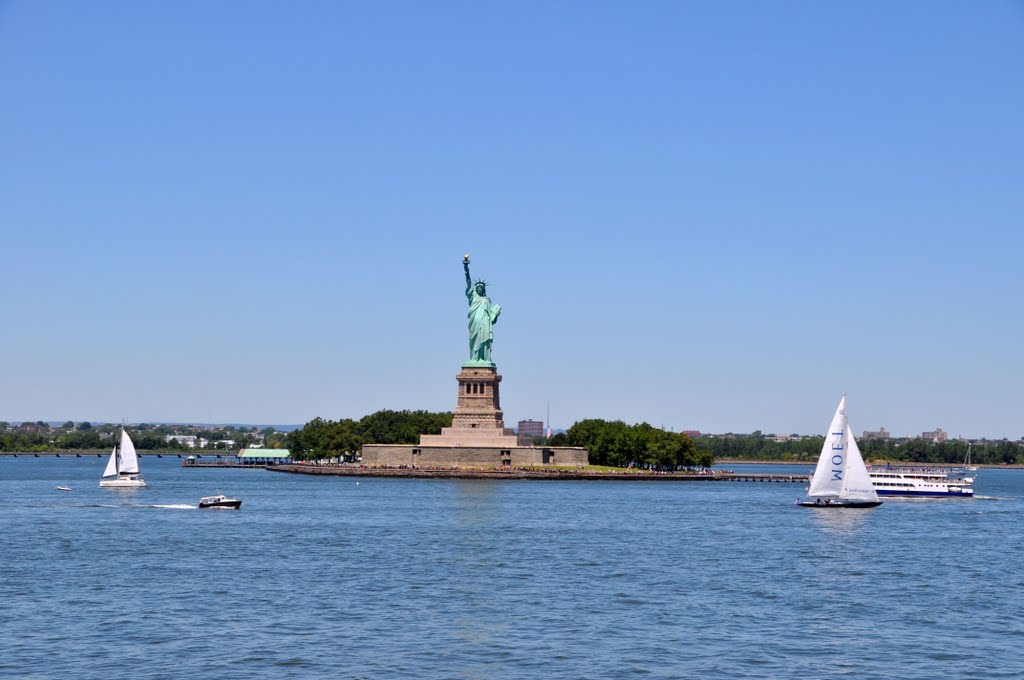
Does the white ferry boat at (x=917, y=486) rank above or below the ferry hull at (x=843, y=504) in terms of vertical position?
above

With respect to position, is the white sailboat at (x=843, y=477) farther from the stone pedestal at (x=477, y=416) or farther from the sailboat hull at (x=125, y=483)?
the sailboat hull at (x=125, y=483)

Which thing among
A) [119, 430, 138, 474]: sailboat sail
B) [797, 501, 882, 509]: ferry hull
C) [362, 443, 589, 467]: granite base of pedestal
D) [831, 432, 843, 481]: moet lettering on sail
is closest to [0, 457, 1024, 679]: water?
[797, 501, 882, 509]: ferry hull

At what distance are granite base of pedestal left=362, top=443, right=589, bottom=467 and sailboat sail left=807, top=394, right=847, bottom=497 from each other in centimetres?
4612

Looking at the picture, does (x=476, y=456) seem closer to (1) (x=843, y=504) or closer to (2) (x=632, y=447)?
(2) (x=632, y=447)

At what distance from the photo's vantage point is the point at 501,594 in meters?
44.8

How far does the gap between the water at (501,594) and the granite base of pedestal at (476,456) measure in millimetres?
46587

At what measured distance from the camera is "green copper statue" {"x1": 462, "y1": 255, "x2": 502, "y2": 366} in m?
132

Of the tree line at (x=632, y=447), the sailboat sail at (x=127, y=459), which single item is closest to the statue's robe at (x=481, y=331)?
the tree line at (x=632, y=447)

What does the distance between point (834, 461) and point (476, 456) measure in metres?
49.9

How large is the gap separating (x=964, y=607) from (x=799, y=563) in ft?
39.1

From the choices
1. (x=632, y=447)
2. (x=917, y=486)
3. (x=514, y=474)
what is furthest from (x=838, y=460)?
(x=632, y=447)

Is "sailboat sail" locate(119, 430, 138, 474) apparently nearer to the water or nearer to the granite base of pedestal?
the water

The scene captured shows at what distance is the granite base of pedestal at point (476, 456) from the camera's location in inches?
5133

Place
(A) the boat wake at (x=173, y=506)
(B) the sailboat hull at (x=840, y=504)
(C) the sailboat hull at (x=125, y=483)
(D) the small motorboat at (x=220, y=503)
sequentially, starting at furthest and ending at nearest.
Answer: (C) the sailboat hull at (x=125, y=483)
(B) the sailboat hull at (x=840, y=504)
(A) the boat wake at (x=173, y=506)
(D) the small motorboat at (x=220, y=503)
